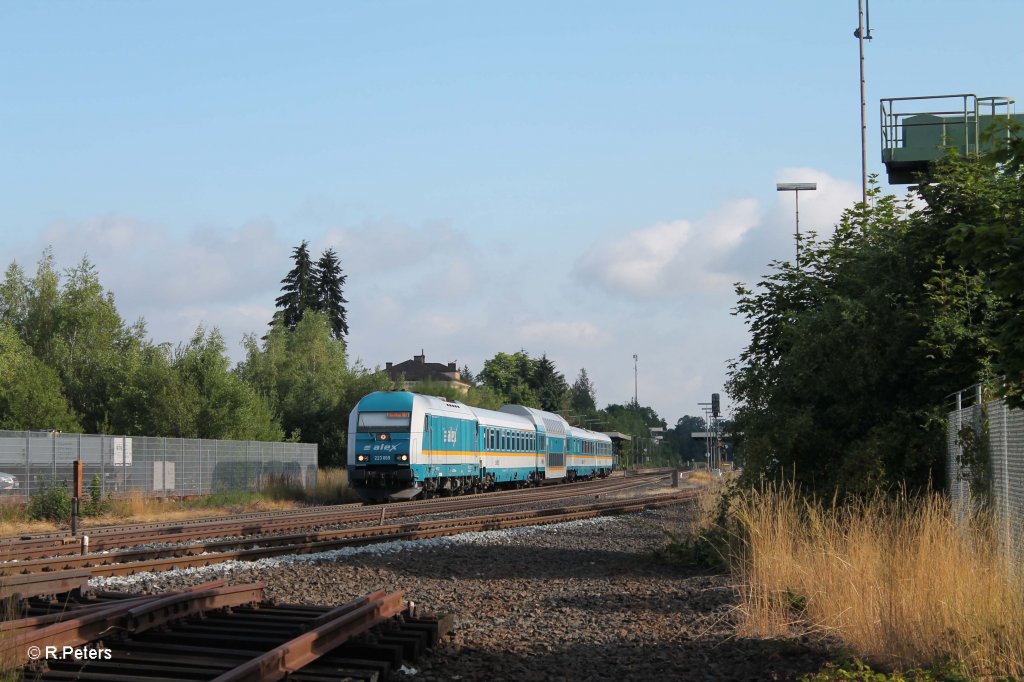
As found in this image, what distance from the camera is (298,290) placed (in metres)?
98.3

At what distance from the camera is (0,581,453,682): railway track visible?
699cm

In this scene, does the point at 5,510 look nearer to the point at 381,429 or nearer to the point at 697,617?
the point at 381,429

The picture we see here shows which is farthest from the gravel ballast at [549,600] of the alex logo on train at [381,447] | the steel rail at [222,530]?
the alex logo on train at [381,447]

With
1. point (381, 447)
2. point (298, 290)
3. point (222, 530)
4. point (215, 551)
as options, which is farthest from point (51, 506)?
point (298, 290)

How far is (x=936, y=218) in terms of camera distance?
16.0 meters

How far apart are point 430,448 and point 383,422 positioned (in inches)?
76.6

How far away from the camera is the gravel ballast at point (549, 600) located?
27.3 ft

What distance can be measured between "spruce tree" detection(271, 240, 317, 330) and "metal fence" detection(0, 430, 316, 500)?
55.8 m

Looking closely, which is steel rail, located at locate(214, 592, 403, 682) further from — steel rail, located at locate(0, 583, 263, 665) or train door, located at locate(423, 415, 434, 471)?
train door, located at locate(423, 415, 434, 471)

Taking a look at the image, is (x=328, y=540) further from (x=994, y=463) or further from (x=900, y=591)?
(x=900, y=591)

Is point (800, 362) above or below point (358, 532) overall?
above

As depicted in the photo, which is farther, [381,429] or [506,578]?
[381,429]

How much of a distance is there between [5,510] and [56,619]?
2032cm

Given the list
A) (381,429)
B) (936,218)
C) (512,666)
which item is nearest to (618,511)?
(381,429)
